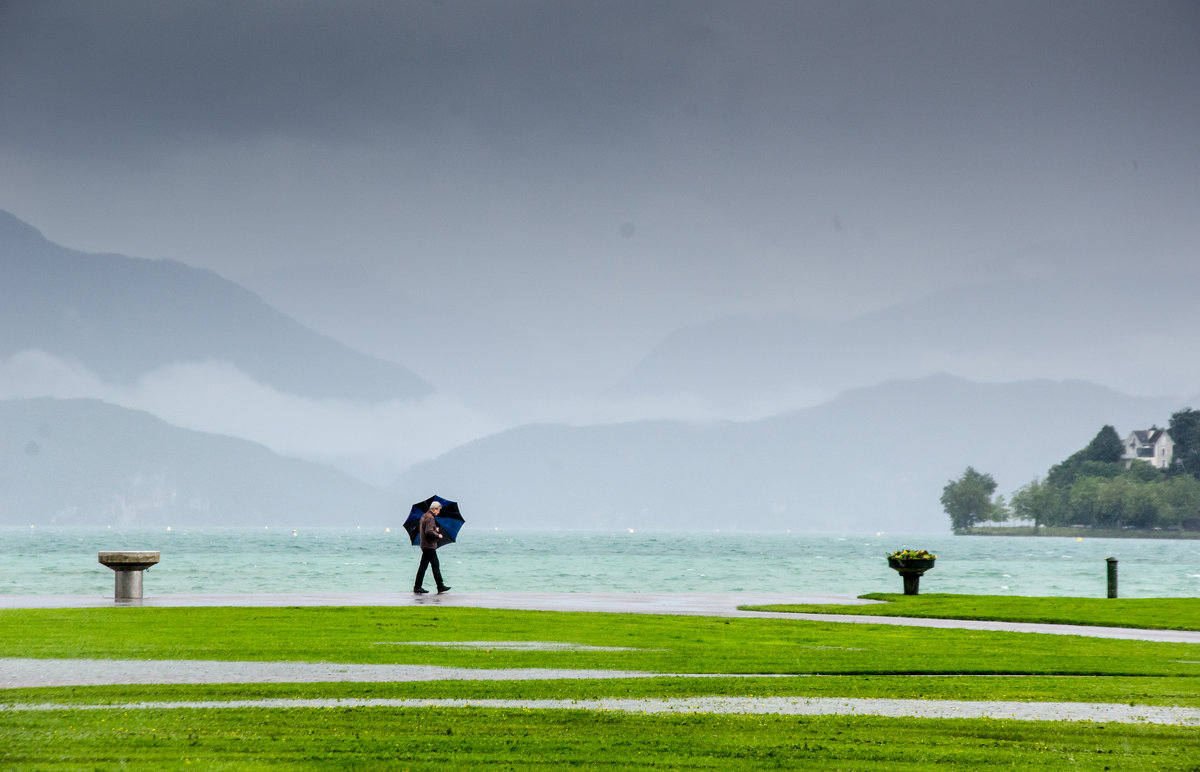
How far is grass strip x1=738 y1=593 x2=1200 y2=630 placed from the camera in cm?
2916

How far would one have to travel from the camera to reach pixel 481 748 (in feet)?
37.1

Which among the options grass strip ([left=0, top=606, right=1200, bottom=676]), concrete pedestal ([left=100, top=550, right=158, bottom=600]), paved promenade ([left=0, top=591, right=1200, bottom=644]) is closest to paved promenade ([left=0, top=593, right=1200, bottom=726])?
grass strip ([left=0, top=606, right=1200, bottom=676])

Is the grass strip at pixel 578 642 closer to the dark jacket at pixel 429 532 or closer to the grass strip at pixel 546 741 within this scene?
the dark jacket at pixel 429 532

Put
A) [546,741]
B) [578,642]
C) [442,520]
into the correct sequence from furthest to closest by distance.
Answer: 1. [442,520]
2. [578,642]
3. [546,741]

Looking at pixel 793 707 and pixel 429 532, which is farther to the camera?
pixel 429 532

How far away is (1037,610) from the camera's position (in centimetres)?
3206

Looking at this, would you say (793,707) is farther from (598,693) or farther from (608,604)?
(608,604)

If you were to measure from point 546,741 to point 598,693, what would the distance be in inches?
128

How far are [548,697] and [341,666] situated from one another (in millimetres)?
4228

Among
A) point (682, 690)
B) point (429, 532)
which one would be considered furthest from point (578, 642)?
point (429, 532)

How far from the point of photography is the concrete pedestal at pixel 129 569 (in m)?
30.6

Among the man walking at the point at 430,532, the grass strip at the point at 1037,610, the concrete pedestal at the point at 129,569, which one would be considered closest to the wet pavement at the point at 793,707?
the grass strip at the point at 1037,610

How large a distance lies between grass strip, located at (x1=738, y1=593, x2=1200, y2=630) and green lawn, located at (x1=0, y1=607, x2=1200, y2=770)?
514 cm

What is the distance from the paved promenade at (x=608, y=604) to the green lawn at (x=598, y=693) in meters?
2.45
